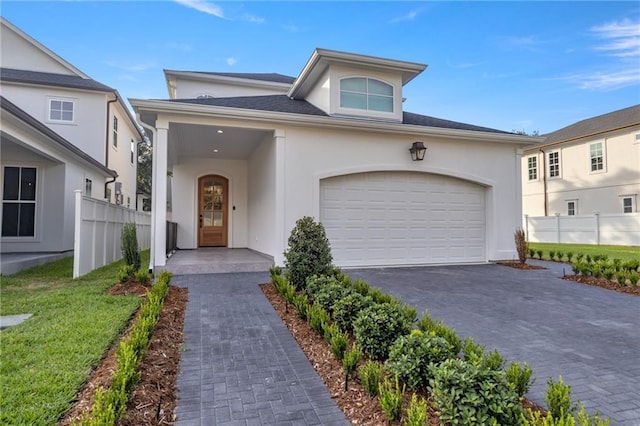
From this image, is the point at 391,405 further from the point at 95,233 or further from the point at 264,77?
the point at 264,77

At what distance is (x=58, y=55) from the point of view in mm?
14633

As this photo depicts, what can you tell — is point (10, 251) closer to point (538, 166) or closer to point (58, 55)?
point (58, 55)

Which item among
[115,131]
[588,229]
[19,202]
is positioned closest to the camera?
[19,202]

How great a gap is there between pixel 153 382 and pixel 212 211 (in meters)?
9.29

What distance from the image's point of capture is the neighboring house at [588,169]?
56.6ft

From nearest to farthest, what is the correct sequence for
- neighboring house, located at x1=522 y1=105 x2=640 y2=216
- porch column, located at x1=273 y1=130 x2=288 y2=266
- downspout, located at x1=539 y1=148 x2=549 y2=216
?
porch column, located at x1=273 y1=130 x2=288 y2=266 → neighboring house, located at x1=522 y1=105 x2=640 y2=216 → downspout, located at x1=539 y1=148 x2=549 y2=216

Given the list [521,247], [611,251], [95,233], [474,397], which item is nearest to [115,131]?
[95,233]

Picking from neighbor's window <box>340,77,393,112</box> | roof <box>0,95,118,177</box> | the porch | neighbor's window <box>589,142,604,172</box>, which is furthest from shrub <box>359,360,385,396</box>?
neighbor's window <box>589,142,604,172</box>

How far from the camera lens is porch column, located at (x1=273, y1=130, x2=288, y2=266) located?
7.86 m

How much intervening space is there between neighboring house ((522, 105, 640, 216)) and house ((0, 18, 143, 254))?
23356 millimetres

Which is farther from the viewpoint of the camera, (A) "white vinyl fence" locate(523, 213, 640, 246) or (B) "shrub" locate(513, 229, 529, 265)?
(A) "white vinyl fence" locate(523, 213, 640, 246)

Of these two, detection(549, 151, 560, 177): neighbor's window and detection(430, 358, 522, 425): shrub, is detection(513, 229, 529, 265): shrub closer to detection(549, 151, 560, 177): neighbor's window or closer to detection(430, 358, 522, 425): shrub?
detection(430, 358, 522, 425): shrub

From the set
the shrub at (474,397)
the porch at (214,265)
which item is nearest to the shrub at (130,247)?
the porch at (214,265)

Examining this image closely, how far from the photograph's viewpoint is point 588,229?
55.2 ft
